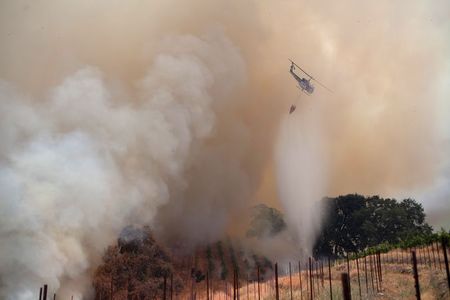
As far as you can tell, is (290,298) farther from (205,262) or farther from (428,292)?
(205,262)

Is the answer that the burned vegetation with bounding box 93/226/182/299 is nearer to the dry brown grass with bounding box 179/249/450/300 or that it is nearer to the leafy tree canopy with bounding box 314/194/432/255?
the dry brown grass with bounding box 179/249/450/300

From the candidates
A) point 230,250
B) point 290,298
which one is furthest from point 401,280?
point 230,250

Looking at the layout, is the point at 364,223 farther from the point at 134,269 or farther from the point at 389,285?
the point at 134,269

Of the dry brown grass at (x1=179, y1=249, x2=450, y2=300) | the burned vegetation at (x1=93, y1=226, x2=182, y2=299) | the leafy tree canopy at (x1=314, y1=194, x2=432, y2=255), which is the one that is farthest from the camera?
the leafy tree canopy at (x1=314, y1=194, x2=432, y2=255)

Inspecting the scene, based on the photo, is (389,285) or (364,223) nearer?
(389,285)

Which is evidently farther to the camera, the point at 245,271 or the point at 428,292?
the point at 245,271

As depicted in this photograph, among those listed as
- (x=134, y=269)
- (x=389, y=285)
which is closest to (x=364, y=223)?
(x=389, y=285)

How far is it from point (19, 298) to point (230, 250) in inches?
1277

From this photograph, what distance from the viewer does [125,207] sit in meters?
34.1

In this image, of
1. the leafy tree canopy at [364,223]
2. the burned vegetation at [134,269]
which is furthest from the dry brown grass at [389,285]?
the leafy tree canopy at [364,223]

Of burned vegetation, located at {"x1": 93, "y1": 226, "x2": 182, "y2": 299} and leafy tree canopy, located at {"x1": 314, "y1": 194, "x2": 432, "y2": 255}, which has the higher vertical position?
leafy tree canopy, located at {"x1": 314, "y1": 194, "x2": 432, "y2": 255}

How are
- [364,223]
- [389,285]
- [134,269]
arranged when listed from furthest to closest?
[364,223], [134,269], [389,285]

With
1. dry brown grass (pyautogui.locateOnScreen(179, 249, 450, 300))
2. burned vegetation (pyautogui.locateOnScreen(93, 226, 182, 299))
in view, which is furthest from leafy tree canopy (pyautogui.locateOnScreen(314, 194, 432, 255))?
burned vegetation (pyautogui.locateOnScreen(93, 226, 182, 299))

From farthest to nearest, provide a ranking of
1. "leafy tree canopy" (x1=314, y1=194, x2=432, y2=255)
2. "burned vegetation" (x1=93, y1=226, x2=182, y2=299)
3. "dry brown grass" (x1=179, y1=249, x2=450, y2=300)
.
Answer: "leafy tree canopy" (x1=314, y1=194, x2=432, y2=255), "burned vegetation" (x1=93, y1=226, x2=182, y2=299), "dry brown grass" (x1=179, y1=249, x2=450, y2=300)
